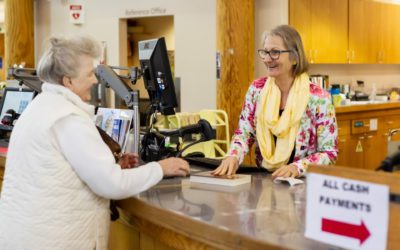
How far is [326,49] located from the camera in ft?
20.5

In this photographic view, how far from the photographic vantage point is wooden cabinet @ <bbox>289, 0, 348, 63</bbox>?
19.2 ft

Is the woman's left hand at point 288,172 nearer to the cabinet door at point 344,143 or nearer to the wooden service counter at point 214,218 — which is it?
the wooden service counter at point 214,218

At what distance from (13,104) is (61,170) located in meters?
2.43

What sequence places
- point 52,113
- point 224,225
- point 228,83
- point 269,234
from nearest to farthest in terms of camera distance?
point 269,234, point 224,225, point 52,113, point 228,83

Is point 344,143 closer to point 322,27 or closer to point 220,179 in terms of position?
point 322,27

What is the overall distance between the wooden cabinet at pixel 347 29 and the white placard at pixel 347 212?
468 centimetres

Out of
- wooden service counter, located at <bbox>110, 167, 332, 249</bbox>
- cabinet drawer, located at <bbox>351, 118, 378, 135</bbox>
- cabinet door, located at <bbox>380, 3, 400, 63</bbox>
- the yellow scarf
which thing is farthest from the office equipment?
cabinet door, located at <bbox>380, 3, 400, 63</bbox>

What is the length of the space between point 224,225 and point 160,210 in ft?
1.08

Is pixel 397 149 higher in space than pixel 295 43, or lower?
lower

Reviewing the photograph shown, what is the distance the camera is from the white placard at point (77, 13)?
775 cm

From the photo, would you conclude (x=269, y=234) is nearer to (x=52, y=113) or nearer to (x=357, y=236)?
(x=357, y=236)

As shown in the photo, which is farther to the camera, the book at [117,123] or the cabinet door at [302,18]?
the cabinet door at [302,18]

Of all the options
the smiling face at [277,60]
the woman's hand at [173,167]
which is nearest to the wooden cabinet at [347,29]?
the smiling face at [277,60]

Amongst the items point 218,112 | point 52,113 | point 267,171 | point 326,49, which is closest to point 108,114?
point 267,171
